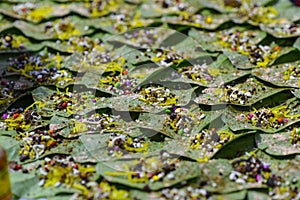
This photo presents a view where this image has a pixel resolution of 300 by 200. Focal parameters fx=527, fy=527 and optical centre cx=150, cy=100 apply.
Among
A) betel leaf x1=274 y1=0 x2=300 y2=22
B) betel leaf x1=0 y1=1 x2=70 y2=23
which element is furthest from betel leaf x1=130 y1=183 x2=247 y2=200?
betel leaf x1=0 y1=1 x2=70 y2=23

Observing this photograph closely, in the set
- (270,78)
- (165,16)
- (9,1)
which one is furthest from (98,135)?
(9,1)

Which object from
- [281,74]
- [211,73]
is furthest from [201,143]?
[281,74]

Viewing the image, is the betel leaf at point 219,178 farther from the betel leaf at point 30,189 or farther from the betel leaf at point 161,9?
the betel leaf at point 161,9

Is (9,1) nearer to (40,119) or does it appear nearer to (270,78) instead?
(40,119)

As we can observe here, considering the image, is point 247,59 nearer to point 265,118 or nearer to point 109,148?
point 265,118

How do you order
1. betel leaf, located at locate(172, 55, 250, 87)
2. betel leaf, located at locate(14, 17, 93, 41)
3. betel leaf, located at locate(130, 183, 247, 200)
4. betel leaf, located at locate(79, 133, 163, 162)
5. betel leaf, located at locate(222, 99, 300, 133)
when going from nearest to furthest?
betel leaf, located at locate(130, 183, 247, 200) < betel leaf, located at locate(79, 133, 163, 162) < betel leaf, located at locate(222, 99, 300, 133) < betel leaf, located at locate(172, 55, 250, 87) < betel leaf, located at locate(14, 17, 93, 41)

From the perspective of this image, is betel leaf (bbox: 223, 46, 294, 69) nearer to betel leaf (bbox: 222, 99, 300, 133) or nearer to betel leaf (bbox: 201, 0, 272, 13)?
betel leaf (bbox: 222, 99, 300, 133)

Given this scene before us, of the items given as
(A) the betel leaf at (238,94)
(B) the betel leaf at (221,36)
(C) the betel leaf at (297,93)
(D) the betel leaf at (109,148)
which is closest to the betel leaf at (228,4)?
(B) the betel leaf at (221,36)
